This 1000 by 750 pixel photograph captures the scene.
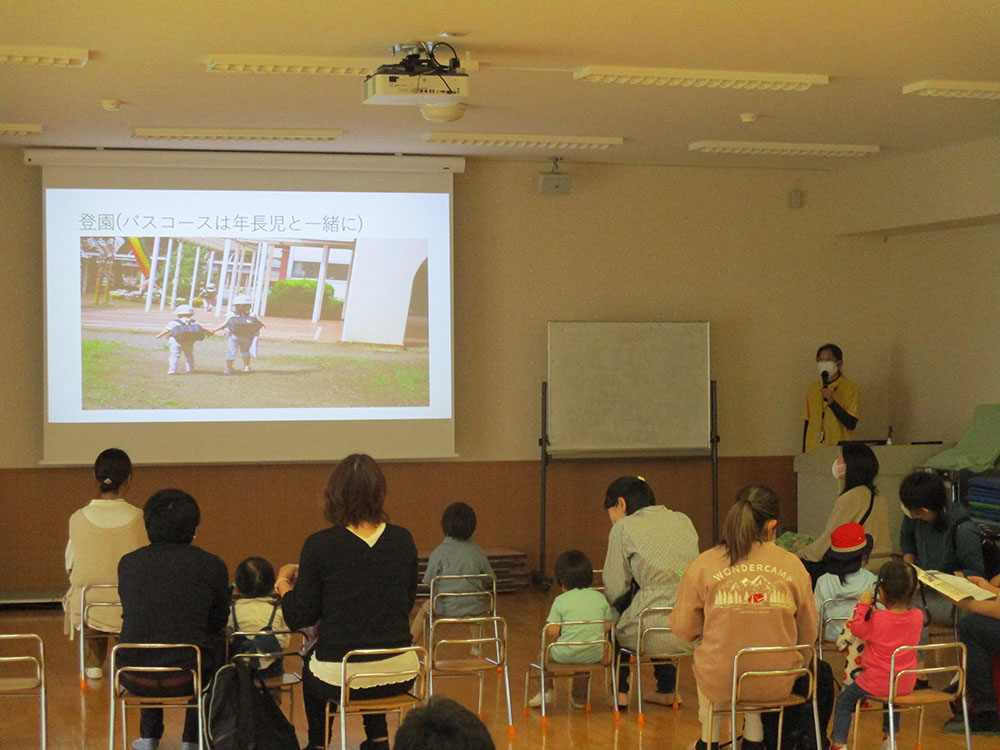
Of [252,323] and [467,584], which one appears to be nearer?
[467,584]

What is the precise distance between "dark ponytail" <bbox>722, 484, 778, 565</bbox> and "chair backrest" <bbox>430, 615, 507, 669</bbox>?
3.66 ft

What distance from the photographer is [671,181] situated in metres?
9.69

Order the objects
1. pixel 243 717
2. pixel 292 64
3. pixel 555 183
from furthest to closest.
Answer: pixel 555 183, pixel 292 64, pixel 243 717

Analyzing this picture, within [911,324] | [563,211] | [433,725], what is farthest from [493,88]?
[433,725]

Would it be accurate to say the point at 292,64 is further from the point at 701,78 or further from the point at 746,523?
the point at 746,523

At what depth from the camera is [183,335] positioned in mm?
8875

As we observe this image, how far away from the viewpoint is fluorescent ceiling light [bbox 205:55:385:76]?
6090 mm

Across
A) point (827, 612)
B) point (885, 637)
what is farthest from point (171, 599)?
point (827, 612)

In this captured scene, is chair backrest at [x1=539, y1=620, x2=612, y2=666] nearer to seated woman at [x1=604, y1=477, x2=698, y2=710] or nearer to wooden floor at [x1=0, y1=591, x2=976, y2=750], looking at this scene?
seated woman at [x1=604, y1=477, x2=698, y2=710]

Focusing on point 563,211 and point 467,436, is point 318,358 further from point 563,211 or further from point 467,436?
point 563,211

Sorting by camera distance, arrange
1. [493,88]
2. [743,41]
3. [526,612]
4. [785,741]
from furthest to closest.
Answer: [526,612], [493,88], [743,41], [785,741]

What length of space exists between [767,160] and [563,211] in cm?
171

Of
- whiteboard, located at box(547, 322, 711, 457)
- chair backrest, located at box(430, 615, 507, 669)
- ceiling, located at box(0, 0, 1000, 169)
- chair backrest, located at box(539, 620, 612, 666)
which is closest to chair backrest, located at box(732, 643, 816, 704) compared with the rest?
chair backrest, located at box(539, 620, 612, 666)

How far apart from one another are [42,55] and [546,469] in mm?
5017
